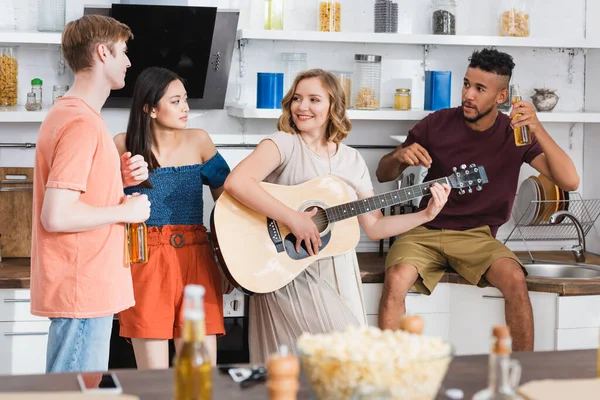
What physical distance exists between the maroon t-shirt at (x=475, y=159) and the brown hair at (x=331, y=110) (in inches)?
29.7

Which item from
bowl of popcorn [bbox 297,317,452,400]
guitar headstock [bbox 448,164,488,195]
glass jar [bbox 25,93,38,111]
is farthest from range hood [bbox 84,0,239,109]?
bowl of popcorn [bbox 297,317,452,400]

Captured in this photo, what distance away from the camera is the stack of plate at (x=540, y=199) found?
13.8 ft

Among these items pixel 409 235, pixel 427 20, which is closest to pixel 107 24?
pixel 409 235

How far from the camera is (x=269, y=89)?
396 centimetres

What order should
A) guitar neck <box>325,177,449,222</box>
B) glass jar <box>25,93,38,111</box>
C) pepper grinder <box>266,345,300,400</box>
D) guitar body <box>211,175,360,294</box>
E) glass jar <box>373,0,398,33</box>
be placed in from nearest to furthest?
pepper grinder <box>266,345,300,400</box> < guitar body <box>211,175,360,294</box> < guitar neck <box>325,177,449,222</box> < glass jar <box>25,93,38,111</box> < glass jar <box>373,0,398,33</box>

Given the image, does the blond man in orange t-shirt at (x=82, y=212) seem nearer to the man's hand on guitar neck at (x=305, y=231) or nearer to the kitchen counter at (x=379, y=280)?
the man's hand on guitar neck at (x=305, y=231)

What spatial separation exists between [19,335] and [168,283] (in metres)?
0.82

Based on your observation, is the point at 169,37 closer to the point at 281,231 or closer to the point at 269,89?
the point at 269,89

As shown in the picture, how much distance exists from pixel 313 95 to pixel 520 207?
1.55 meters

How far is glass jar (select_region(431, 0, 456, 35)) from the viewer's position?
4.18 metres

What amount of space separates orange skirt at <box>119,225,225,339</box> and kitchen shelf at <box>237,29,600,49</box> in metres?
1.13

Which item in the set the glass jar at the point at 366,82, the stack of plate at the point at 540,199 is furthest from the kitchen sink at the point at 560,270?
the glass jar at the point at 366,82

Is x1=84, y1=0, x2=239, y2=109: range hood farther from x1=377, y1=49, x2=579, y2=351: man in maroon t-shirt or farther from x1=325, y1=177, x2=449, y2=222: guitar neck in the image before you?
x1=325, y1=177, x2=449, y2=222: guitar neck

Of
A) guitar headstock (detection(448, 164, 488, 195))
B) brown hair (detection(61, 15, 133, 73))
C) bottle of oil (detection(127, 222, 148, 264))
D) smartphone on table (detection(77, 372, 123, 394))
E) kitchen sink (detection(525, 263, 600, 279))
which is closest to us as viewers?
smartphone on table (detection(77, 372, 123, 394))
